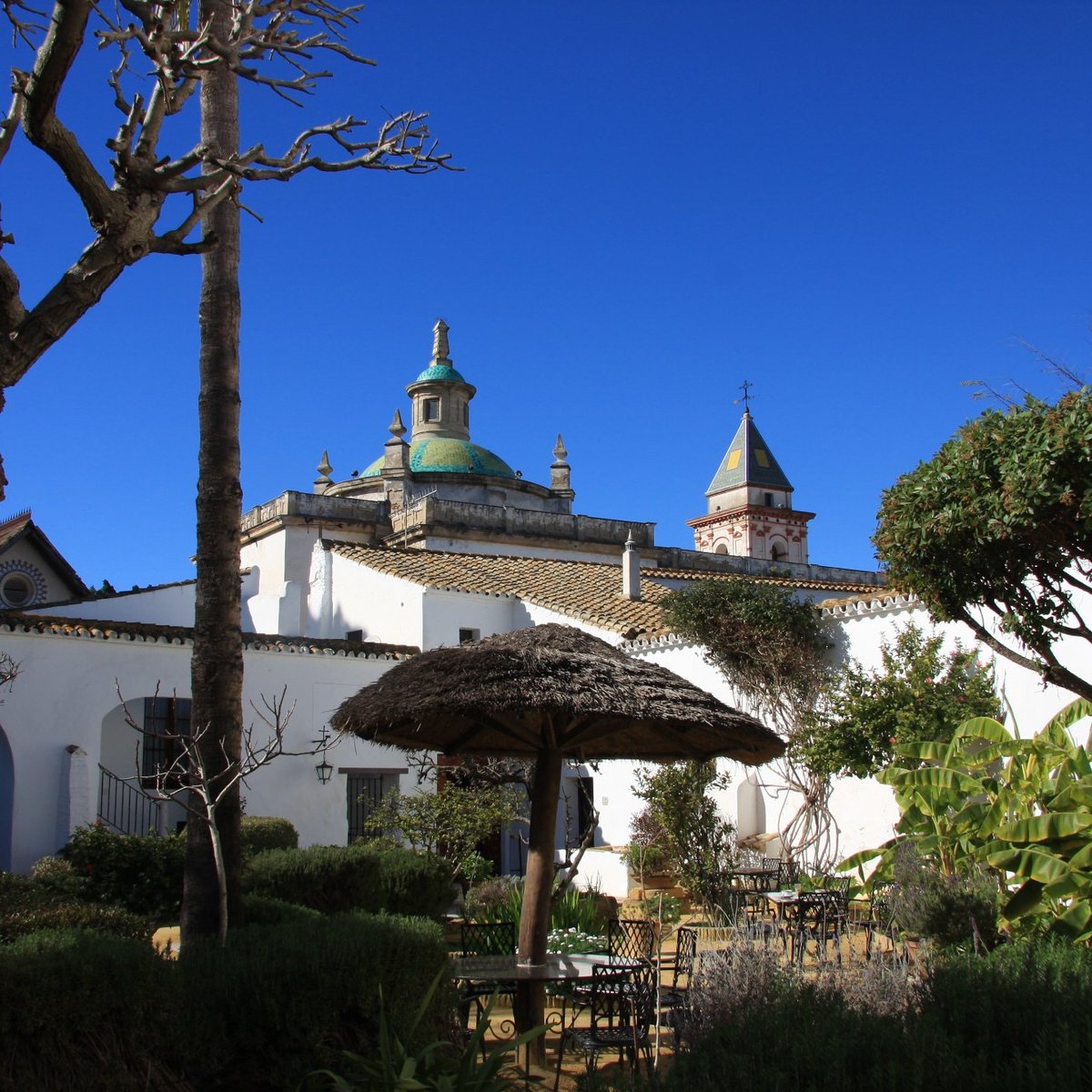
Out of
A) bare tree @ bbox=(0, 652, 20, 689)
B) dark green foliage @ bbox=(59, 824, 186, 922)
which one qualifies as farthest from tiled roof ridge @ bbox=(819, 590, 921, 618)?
bare tree @ bbox=(0, 652, 20, 689)

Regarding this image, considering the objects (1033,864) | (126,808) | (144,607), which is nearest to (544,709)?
(1033,864)

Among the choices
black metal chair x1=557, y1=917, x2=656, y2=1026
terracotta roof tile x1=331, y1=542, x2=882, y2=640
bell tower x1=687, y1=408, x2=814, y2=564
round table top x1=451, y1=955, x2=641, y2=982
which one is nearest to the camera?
round table top x1=451, y1=955, x2=641, y2=982

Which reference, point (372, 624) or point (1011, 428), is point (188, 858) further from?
point (372, 624)

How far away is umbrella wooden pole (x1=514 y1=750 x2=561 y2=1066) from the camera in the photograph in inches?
312

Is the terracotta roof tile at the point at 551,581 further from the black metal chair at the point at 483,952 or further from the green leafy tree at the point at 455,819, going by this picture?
the black metal chair at the point at 483,952

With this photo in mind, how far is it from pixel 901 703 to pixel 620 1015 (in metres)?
8.33

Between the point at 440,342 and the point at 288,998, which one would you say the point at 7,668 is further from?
the point at 440,342

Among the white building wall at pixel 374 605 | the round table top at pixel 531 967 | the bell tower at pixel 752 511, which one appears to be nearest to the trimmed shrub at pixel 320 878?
the round table top at pixel 531 967

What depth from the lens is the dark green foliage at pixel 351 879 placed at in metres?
12.1

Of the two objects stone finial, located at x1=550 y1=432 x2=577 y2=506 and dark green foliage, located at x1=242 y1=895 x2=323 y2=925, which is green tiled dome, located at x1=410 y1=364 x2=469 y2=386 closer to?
stone finial, located at x1=550 y1=432 x2=577 y2=506

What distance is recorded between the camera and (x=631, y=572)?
24.1 meters

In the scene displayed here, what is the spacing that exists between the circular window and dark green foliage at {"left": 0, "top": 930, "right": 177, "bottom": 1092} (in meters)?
32.0

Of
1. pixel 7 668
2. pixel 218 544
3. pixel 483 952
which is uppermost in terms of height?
pixel 218 544

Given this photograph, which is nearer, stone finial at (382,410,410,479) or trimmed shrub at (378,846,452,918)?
trimmed shrub at (378,846,452,918)
